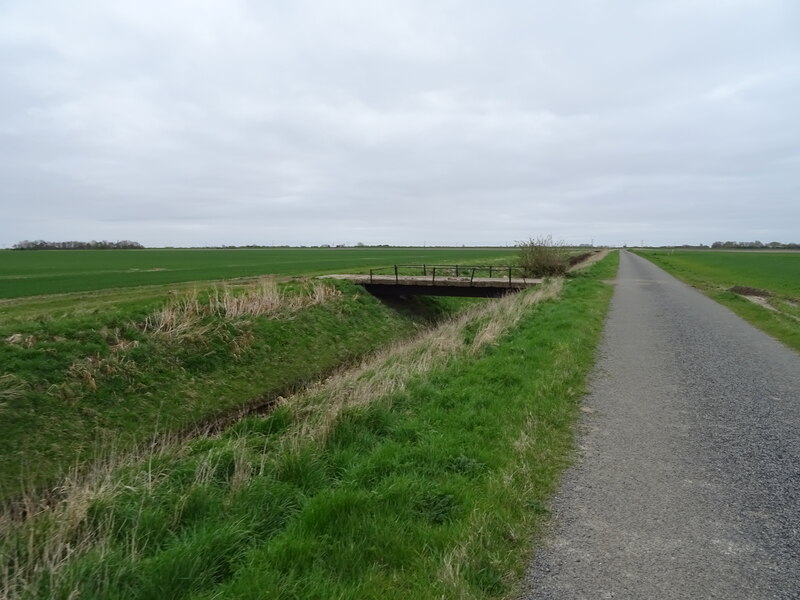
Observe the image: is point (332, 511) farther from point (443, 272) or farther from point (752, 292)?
point (443, 272)

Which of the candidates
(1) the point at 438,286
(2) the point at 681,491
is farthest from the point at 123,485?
(1) the point at 438,286

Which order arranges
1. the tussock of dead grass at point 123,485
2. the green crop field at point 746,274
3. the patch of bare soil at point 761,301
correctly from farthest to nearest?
the green crop field at point 746,274 → the patch of bare soil at point 761,301 → the tussock of dead grass at point 123,485

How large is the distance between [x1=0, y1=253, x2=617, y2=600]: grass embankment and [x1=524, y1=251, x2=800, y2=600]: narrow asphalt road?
0.38m

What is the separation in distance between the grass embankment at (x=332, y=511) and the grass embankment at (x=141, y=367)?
3.64 m

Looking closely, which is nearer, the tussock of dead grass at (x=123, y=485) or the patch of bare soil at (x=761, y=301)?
the tussock of dead grass at (x=123, y=485)

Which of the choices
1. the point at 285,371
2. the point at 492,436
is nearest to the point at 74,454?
the point at 285,371

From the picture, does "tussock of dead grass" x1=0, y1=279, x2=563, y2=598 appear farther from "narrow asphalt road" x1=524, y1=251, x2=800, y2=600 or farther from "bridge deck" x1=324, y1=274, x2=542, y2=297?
"bridge deck" x1=324, y1=274, x2=542, y2=297

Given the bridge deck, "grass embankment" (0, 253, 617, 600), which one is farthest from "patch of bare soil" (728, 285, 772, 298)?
"grass embankment" (0, 253, 617, 600)

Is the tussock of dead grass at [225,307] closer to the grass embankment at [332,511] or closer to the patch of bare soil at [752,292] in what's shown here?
the grass embankment at [332,511]

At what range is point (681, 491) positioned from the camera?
5.11 m

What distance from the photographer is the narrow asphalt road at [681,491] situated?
12.3 ft

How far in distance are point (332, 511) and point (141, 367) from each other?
40.5ft

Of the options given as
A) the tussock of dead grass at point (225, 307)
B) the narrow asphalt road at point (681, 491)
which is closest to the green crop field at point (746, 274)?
the narrow asphalt road at point (681, 491)

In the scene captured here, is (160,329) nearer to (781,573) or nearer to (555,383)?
(555,383)
